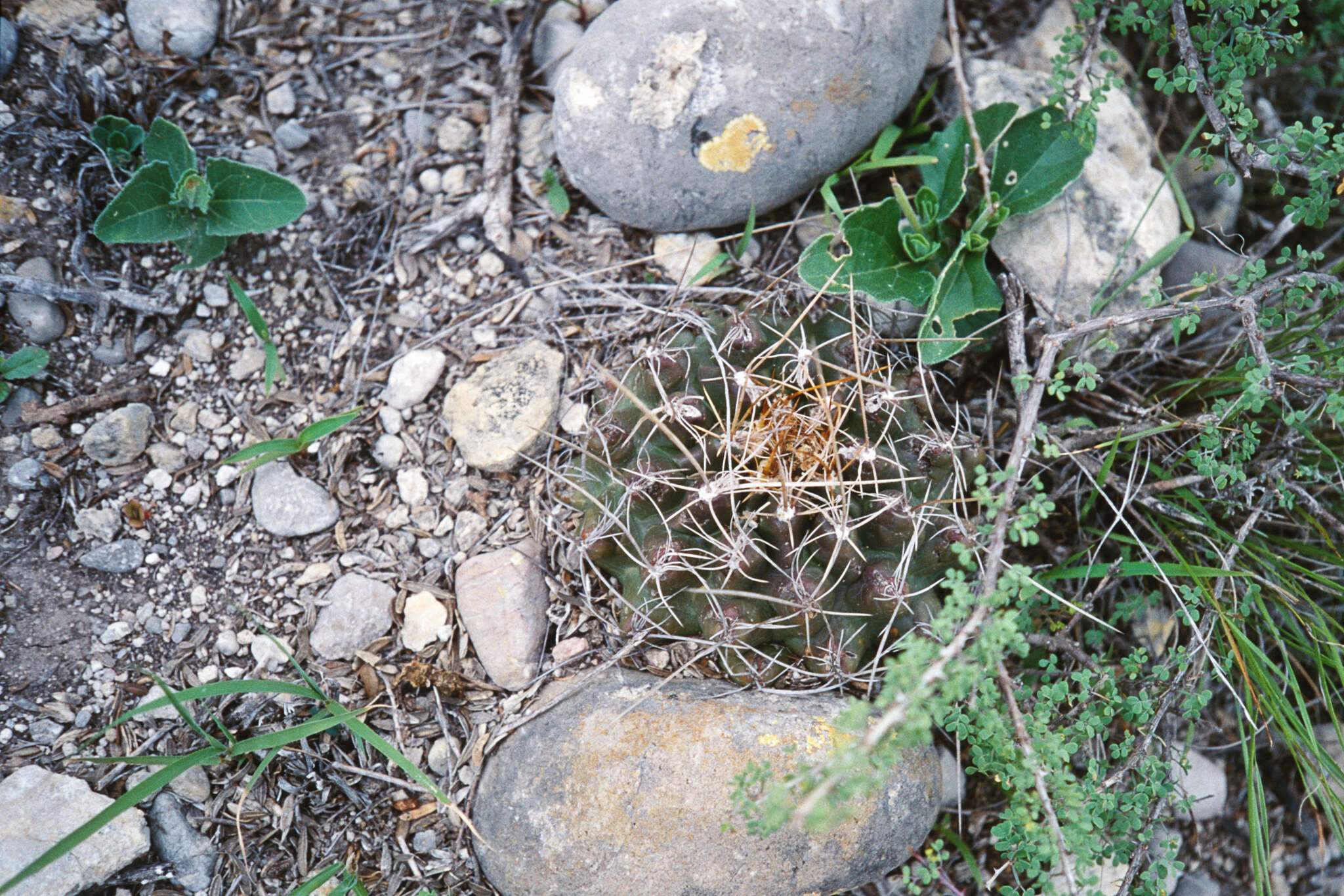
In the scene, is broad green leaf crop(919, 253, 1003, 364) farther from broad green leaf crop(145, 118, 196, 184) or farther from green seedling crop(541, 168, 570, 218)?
broad green leaf crop(145, 118, 196, 184)

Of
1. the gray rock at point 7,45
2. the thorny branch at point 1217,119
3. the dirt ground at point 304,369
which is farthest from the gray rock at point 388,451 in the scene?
the thorny branch at point 1217,119

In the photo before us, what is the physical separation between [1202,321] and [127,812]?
11.5ft

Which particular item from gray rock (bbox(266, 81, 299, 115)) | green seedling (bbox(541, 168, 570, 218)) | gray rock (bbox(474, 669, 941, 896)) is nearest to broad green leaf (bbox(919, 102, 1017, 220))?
green seedling (bbox(541, 168, 570, 218))

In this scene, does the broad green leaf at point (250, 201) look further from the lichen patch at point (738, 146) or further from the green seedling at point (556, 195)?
the lichen patch at point (738, 146)

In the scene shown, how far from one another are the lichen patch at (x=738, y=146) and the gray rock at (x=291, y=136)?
138 cm

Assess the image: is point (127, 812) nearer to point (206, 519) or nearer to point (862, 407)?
point (206, 519)

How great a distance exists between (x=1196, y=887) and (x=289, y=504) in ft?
9.77

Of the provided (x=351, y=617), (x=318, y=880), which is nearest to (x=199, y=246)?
(x=351, y=617)

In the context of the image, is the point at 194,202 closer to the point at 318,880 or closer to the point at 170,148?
the point at 170,148

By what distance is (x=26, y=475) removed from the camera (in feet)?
8.00

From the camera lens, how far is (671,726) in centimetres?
213

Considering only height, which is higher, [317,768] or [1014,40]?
[1014,40]

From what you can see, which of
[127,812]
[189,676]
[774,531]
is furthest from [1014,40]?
[127,812]

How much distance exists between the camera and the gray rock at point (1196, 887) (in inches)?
101
